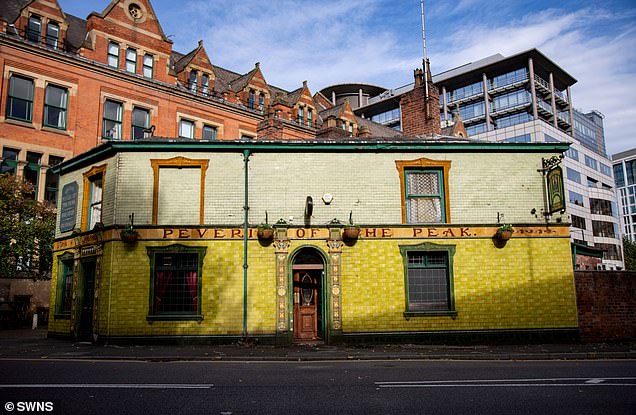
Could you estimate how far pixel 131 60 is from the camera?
3338 centimetres

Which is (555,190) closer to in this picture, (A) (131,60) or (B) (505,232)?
(B) (505,232)

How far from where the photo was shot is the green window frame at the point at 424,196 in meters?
17.6

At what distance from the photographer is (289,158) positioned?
1770 centimetres

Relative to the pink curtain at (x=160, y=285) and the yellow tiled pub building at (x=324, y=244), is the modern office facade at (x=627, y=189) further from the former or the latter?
the pink curtain at (x=160, y=285)

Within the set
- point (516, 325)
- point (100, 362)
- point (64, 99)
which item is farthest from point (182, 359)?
point (64, 99)

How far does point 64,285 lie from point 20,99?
15060 millimetres

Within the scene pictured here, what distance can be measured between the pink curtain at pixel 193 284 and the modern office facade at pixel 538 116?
58.9 metres

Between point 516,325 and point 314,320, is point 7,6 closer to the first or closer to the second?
point 314,320

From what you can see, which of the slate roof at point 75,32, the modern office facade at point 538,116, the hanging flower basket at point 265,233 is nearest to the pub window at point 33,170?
the slate roof at point 75,32

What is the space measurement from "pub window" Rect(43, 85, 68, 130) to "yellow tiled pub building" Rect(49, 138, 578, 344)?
582 inches

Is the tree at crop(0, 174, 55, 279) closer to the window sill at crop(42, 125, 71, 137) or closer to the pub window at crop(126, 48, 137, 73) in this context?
the window sill at crop(42, 125, 71, 137)

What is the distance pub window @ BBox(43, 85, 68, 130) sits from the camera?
30.0 metres

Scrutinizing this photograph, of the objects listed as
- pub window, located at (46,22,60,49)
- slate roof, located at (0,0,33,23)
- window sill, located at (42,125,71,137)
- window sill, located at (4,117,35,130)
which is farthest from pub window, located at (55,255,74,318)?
slate roof, located at (0,0,33,23)

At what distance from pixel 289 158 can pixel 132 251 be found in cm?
594
